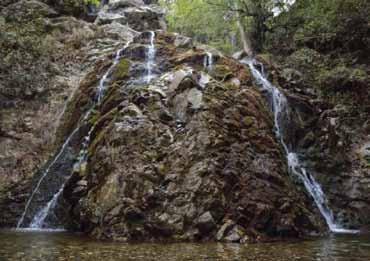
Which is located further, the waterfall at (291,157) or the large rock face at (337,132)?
the large rock face at (337,132)

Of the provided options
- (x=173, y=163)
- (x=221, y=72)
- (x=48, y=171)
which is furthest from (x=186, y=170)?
(x=48, y=171)

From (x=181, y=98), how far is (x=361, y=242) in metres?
5.44

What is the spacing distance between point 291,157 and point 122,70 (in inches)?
219

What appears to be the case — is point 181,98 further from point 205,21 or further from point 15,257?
point 205,21

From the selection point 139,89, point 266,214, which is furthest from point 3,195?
point 266,214

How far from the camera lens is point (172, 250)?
27.4 feet

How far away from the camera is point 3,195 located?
13.3 m

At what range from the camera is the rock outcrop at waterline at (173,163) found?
33.5 ft

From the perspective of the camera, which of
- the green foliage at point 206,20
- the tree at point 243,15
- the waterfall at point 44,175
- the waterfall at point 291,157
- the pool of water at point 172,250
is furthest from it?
the green foliage at point 206,20

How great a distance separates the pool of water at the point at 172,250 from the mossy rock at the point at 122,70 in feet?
19.4

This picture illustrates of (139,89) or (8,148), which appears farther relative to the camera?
(8,148)

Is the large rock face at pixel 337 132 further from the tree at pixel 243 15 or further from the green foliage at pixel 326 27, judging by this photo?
the tree at pixel 243 15

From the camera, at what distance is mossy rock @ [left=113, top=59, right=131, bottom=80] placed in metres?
14.6

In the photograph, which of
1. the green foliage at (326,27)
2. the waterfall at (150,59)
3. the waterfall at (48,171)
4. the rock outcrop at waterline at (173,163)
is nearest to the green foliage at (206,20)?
the green foliage at (326,27)
